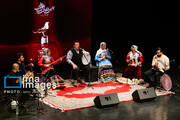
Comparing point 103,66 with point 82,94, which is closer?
point 82,94

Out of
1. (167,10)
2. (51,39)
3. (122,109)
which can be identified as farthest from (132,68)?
(167,10)

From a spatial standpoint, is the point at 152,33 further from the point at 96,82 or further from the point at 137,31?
the point at 96,82

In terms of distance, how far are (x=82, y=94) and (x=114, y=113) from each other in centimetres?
145

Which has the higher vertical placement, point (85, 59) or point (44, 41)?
point (44, 41)

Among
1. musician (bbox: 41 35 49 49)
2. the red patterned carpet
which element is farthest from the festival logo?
the red patterned carpet

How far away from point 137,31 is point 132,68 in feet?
15.3

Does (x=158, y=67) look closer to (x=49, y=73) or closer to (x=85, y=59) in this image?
(x=85, y=59)

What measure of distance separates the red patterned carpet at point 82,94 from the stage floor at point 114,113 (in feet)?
0.71

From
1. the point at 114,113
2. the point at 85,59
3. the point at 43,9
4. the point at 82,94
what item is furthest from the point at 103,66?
the point at 43,9

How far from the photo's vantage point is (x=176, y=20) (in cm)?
1085

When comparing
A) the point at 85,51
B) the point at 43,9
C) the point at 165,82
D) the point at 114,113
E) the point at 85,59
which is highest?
the point at 43,9

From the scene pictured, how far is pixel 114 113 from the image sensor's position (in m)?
4.79

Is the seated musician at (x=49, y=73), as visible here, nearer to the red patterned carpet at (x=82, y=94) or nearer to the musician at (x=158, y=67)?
the red patterned carpet at (x=82, y=94)

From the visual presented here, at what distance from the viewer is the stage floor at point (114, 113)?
452 cm
